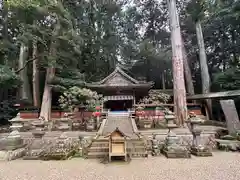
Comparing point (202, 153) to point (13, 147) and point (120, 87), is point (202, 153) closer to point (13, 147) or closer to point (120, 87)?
point (13, 147)

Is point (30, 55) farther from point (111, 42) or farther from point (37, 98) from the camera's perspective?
point (111, 42)

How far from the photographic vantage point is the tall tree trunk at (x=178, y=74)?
29.2 feet

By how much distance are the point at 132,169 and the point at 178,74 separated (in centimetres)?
716

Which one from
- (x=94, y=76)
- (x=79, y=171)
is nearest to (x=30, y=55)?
(x=94, y=76)

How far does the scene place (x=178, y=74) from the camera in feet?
31.1

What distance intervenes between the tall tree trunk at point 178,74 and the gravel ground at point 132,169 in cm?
419

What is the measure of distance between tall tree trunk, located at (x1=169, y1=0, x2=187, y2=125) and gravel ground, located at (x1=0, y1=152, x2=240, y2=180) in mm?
4188

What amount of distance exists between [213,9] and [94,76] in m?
12.3

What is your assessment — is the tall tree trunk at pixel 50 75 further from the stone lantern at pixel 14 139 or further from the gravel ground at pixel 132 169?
the gravel ground at pixel 132 169

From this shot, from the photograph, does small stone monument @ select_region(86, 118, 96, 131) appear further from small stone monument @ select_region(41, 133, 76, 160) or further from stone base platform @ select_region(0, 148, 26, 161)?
stone base platform @ select_region(0, 148, 26, 161)

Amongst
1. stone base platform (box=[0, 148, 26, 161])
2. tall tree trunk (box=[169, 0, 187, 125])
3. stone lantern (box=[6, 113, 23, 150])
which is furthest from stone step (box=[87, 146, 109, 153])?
tall tree trunk (box=[169, 0, 187, 125])

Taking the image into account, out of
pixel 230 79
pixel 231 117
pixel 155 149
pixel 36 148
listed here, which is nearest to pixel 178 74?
pixel 231 117

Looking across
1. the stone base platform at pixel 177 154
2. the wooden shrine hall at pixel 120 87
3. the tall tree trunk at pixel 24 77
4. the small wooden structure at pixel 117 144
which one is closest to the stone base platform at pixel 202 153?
the stone base platform at pixel 177 154

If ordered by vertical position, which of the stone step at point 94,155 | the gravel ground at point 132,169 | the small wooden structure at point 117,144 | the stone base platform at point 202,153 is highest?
the small wooden structure at point 117,144
